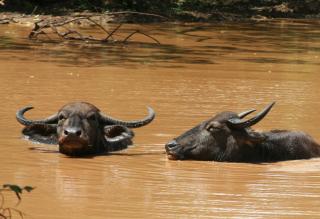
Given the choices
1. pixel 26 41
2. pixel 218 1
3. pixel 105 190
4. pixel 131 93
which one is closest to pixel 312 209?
pixel 105 190

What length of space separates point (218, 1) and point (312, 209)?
21.1 metres

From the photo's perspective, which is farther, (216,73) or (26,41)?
(26,41)

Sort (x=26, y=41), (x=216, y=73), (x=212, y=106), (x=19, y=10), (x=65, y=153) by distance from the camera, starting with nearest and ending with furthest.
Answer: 1. (x=65, y=153)
2. (x=212, y=106)
3. (x=216, y=73)
4. (x=26, y=41)
5. (x=19, y=10)

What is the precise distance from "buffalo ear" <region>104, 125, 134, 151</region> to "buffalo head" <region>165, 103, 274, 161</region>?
821mm

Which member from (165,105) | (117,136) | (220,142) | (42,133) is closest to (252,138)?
(220,142)

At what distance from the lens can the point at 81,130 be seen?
10.9 metres

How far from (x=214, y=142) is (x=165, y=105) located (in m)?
3.46

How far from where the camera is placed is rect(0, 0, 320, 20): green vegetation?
2653 cm

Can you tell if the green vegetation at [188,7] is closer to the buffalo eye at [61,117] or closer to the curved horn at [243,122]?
the buffalo eye at [61,117]

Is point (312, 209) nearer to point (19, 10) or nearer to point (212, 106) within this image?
point (212, 106)

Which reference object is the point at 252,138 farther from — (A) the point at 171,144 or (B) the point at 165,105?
(B) the point at 165,105

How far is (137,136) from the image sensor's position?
12.3 meters

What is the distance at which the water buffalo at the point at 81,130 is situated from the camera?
1088 centimetres

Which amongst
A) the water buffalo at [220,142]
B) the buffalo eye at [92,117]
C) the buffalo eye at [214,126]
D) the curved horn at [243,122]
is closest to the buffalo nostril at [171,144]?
the water buffalo at [220,142]
